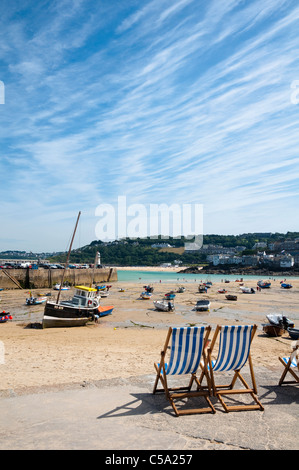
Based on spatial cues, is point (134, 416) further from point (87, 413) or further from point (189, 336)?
point (189, 336)

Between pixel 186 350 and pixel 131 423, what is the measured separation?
1.40 meters

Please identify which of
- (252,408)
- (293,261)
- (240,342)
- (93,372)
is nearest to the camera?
(252,408)

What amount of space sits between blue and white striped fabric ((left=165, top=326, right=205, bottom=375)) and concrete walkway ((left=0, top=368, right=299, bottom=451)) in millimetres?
638

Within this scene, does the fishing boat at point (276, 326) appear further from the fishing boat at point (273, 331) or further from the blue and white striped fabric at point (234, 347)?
the blue and white striped fabric at point (234, 347)

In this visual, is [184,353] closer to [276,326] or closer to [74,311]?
[276,326]

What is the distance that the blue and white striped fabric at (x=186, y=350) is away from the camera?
5379mm

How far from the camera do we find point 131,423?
4641 mm

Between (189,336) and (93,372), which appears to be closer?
(189,336)

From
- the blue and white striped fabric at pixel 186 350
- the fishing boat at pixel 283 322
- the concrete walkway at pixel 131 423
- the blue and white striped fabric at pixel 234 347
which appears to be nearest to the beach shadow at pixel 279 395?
the concrete walkway at pixel 131 423

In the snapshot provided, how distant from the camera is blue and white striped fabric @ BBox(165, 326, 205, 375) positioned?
212 inches

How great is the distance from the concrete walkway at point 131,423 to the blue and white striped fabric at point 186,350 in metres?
0.64

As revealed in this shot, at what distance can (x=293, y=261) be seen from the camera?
121 m
